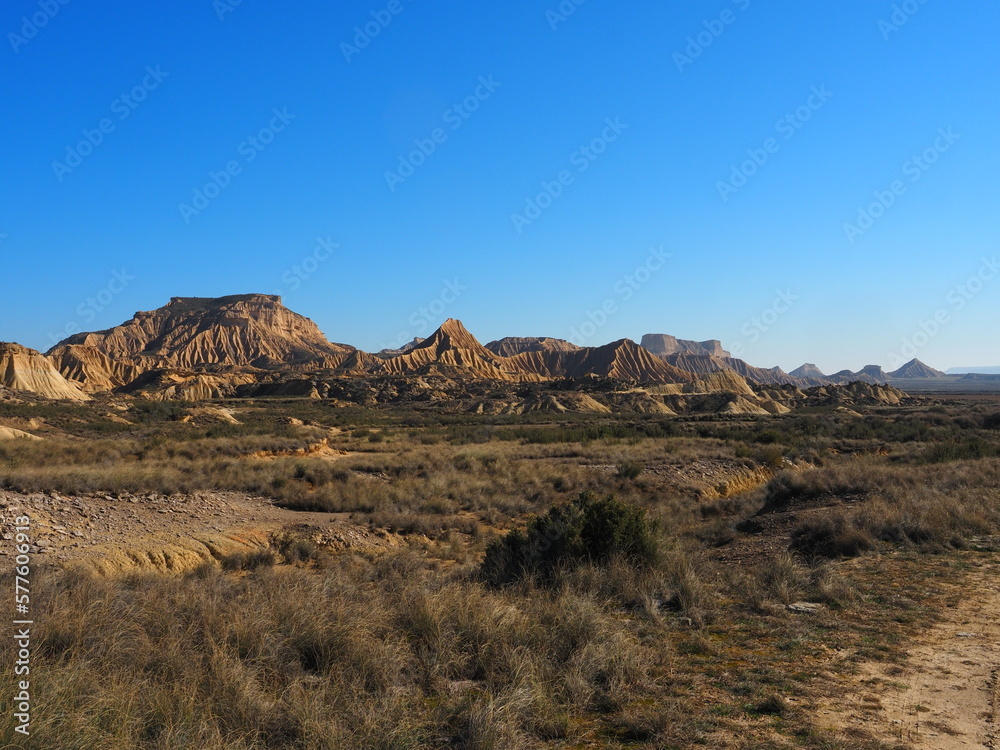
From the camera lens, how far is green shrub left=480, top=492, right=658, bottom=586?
8922 millimetres

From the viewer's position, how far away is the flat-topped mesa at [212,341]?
163875 millimetres

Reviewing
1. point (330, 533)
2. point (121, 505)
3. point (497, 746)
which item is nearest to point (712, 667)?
point (497, 746)

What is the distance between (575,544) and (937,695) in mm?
5048

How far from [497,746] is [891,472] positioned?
1741 centimetres

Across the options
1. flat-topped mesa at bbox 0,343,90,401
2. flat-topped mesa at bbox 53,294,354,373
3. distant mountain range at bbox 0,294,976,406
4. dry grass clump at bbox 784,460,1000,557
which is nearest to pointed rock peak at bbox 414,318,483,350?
distant mountain range at bbox 0,294,976,406

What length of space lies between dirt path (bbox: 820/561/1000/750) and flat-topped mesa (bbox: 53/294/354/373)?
543ft

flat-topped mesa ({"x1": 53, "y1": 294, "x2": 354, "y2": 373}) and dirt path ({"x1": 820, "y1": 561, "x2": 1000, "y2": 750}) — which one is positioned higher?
flat-topped mesa ({"x1": 53, "y1": 294, "x2": 354, "y2": 373})

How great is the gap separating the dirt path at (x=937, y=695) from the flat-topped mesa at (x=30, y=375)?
81.5 m

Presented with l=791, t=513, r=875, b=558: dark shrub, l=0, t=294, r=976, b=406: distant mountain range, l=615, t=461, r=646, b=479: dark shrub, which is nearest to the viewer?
l=791, t=513, r=875, b=558: dark shrub

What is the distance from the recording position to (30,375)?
70.7m

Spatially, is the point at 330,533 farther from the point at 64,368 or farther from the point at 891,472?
the point at 64,368

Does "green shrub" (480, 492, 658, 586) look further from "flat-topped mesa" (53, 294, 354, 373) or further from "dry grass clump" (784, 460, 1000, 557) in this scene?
"flat-topped mesa" (53, 294, 354, 373)

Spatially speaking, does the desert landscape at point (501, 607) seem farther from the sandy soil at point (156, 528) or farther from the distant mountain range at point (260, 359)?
the distant mountain range at point (260, 359)

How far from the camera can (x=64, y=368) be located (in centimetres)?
11100
